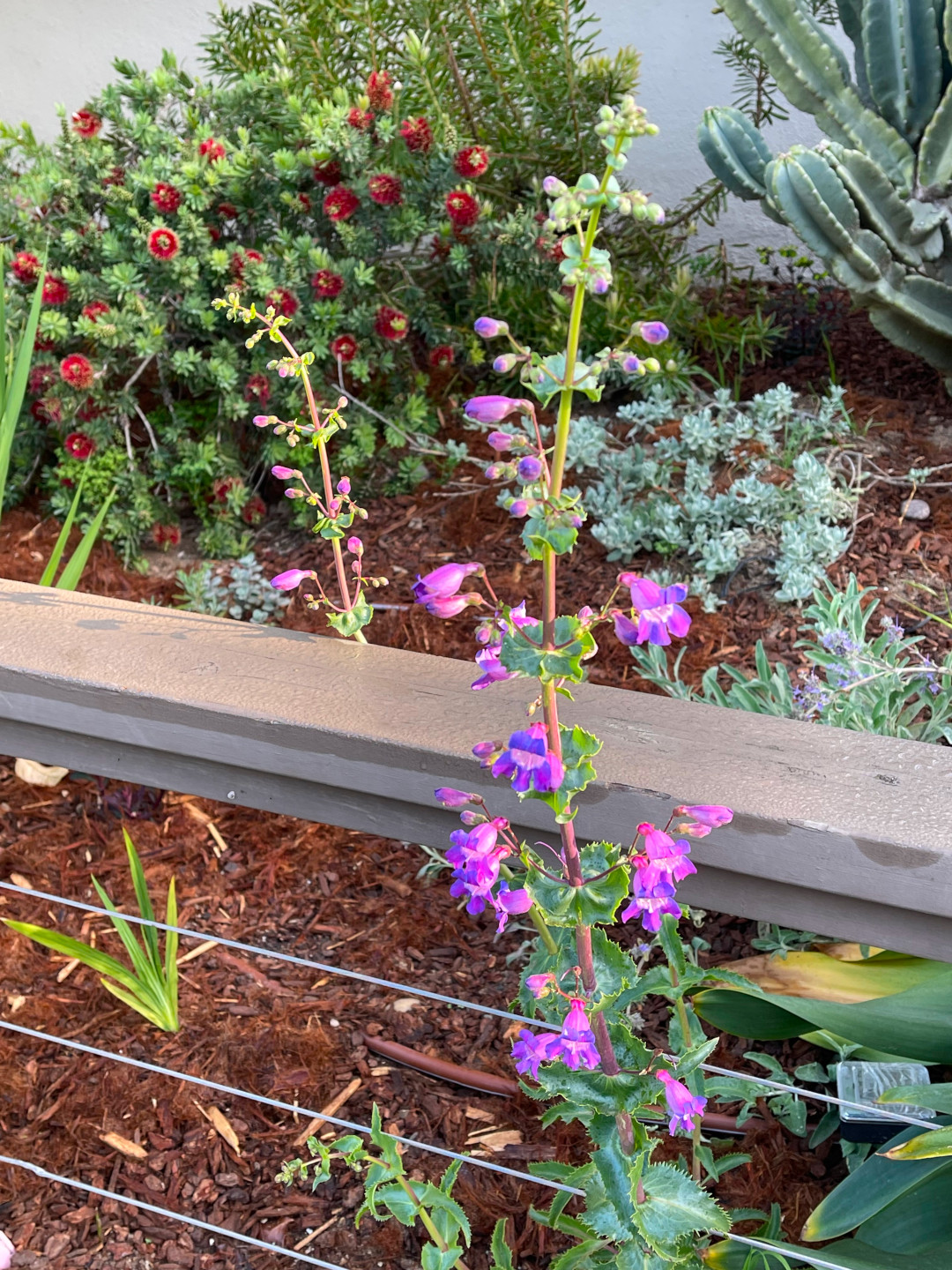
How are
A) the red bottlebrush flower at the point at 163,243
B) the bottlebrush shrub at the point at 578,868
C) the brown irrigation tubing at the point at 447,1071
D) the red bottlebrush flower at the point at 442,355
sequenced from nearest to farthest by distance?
the bottlebrush shrub at the point at 578,868
the brown irrigation tubing at the point at 447,1071
the red bottlebrush flower at the point at 163,243
the red bottlebrush flower at the point at 442,355

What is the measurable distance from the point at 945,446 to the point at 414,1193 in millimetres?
2124

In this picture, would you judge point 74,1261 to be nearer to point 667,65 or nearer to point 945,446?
point 945,446

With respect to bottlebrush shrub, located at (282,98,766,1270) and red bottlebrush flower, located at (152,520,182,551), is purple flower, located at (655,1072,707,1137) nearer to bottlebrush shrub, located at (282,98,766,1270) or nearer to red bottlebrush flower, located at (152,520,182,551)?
bottlebrush shrub, located at (282,98,766,1270)

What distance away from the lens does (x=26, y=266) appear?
2.34 meters

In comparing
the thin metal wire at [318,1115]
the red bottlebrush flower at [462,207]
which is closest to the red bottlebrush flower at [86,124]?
the red bottlebrush flower at [462,207]

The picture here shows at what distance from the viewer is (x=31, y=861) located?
1844mm

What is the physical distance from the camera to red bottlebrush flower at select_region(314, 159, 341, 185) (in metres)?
2.36

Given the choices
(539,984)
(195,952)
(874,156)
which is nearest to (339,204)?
(874,156)

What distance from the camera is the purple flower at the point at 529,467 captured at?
698mm

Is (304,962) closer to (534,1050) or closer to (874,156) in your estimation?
(534,1050)

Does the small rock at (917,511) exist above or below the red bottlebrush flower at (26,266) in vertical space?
below

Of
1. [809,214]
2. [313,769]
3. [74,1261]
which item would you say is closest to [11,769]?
[74,1261]

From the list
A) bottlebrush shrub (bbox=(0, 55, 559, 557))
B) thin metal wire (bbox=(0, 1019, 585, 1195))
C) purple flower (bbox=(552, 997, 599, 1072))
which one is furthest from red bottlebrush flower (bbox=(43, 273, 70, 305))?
purple flower (bbox=(552, 997, 599, 1072))

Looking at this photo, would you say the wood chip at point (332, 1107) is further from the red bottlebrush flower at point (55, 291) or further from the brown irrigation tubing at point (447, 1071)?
the red bottlebrush flower at point (55, 291)
